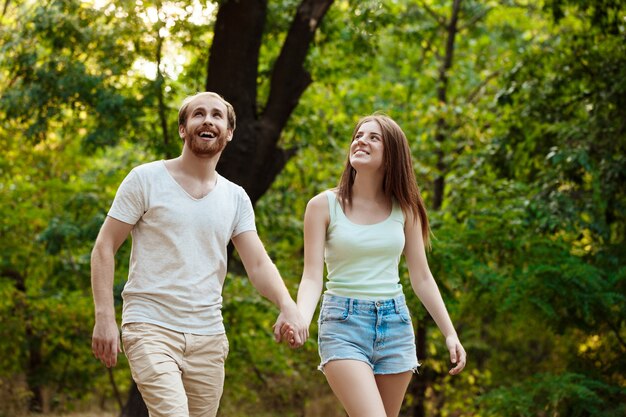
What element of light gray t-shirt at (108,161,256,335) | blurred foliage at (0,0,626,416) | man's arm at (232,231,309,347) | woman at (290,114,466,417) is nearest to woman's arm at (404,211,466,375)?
woman at (290,114,466,417)

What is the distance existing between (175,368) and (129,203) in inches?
29.5

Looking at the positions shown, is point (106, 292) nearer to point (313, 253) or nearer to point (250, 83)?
point (313, 253)

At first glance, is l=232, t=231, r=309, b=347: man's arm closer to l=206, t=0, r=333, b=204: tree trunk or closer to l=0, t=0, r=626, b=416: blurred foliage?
l=0, t=0, r=626, b=416: blurred foliage

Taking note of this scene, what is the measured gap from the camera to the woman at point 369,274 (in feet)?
13.9

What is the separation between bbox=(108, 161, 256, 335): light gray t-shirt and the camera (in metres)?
3.97

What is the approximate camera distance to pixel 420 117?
14750 millimetres

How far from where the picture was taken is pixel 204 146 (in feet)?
13.6

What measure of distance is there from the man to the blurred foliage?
4.24 metres

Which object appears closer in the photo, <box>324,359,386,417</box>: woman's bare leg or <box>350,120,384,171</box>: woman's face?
<box>324,359,386,417</box>: woman's bare leg

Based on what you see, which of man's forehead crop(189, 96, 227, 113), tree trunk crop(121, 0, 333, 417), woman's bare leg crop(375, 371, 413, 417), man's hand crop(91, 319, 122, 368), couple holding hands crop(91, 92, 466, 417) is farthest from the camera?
tree trunk crop(121, 0, 333, 417)

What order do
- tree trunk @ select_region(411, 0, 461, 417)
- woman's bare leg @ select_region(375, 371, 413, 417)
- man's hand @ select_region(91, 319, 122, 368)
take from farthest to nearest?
1. tree trunk @ select_region(411, 0, 461, 417)
2. woman's bare leg @ select_region(375, 371, 413, 417)
3. man's hand @ select_region(91, 319, 122, 368)

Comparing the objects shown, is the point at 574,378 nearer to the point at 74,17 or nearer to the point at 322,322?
the point at 322,322

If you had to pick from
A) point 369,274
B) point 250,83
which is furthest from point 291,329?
point 250,83

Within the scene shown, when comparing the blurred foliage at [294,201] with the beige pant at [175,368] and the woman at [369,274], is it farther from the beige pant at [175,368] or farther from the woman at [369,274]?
the beige pant at [175,368]
